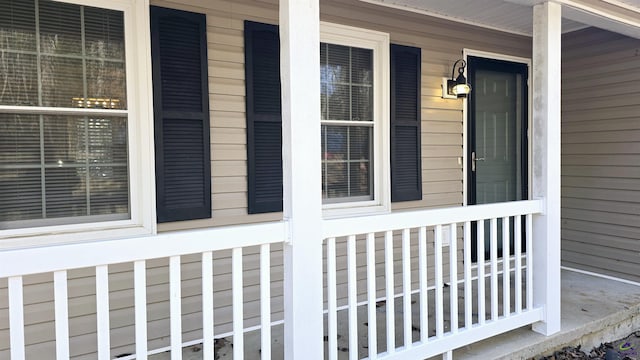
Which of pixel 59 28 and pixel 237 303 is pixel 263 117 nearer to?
pixel 59 28

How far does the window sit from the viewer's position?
10.2 feet

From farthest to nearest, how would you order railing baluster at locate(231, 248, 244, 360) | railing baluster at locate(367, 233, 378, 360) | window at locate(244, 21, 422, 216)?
window at locate(244, 21, 422, 216)
railing baluster at locate(367, 233, 378, 360)
railing baluster at locate(231, 248, 244, 360)

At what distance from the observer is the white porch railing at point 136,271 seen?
5.08ft

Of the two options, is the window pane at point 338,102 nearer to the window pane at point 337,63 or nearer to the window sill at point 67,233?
the window pane at point 337,63

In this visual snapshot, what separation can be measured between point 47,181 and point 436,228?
7.26 ft

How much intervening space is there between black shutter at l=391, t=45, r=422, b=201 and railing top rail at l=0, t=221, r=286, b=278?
1.92 metres

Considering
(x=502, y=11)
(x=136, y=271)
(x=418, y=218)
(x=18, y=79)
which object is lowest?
(x=136, y=271)

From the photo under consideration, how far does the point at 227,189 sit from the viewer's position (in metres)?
2.96

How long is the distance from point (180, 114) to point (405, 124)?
1901 mm

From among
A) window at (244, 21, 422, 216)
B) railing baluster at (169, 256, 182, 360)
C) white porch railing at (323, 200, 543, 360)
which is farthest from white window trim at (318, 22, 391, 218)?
railing baluster at (169, 256, 182, 360)

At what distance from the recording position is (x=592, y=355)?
3.05 meters

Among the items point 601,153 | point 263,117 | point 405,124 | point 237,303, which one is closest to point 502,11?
point 405,124

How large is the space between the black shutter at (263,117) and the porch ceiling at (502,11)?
1.02 m

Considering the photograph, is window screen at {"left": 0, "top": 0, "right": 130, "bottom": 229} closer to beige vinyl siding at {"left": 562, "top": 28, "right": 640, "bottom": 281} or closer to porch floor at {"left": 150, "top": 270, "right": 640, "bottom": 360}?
porch floor at {"left": 150, "top": 270, "right": 640, "bottom": 360}
